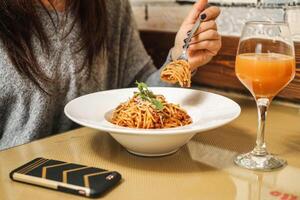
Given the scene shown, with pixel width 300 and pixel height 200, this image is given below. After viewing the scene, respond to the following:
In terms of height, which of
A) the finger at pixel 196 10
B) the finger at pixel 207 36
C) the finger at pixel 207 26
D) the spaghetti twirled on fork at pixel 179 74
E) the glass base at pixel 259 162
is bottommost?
the glass base at pixel 259 162

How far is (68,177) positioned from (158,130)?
195mm

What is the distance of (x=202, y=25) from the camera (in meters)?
1.16

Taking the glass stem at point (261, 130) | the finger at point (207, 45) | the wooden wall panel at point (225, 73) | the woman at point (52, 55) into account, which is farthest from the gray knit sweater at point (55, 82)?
the glass stem at point (261, 130)

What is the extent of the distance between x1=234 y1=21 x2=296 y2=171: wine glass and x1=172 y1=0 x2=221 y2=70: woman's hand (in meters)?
0.30

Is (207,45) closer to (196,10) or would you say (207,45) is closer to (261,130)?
(196,10)

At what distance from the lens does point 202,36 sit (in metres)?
1.16

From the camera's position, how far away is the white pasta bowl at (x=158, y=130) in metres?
0.83

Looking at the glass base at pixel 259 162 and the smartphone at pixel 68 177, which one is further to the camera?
the glass base at pixel 259 162

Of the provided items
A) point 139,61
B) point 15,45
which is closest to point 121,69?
point 139,61

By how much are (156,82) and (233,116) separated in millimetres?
585

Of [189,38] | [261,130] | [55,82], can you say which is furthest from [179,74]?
[55,82]

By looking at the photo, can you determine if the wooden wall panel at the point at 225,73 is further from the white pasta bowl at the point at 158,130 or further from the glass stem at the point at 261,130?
the glass stem at the point at 261,130

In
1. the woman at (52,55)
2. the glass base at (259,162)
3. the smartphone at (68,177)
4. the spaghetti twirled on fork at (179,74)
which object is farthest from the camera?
the woman at (52,55)

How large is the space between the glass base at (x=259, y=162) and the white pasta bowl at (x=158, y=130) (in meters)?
0.09
